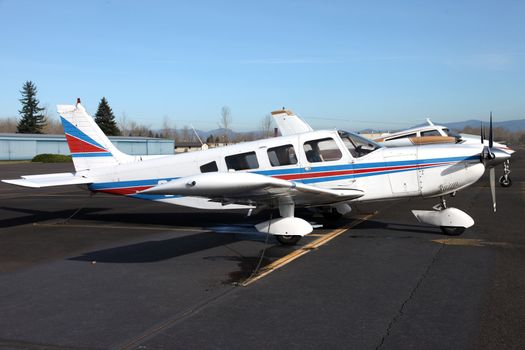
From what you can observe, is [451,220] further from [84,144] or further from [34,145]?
[34,145]

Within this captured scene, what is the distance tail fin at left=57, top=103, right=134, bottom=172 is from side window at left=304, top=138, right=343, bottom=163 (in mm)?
4954

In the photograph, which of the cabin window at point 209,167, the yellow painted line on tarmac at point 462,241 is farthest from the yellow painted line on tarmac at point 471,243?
the cabin window at point 209,167

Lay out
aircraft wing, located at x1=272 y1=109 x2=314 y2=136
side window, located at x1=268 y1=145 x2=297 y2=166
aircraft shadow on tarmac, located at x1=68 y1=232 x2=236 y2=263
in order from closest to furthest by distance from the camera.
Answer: aircraft shadow on tarmac, located at x1=68 y1=232 x2=236 y2=263
side window, located at x1=268 y1=145 x2=297 y2=166
aircraft wing, located at x1=272 y1=109 x2=314 y2=136

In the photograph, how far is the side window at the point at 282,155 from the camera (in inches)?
376

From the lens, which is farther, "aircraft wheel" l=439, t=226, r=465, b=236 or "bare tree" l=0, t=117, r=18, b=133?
"bare tree" l=0, t=117, r=18, b=133

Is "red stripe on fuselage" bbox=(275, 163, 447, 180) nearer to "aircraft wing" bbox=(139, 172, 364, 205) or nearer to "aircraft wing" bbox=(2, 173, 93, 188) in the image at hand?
"aircraft wing" bbox=(139, 172, 364, 205)

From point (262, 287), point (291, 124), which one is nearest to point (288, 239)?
point (262, 287)

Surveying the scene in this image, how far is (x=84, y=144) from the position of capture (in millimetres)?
11680

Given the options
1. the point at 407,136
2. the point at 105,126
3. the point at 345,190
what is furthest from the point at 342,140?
the point at 105,126

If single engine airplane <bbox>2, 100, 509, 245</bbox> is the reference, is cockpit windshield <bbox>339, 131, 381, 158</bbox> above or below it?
above

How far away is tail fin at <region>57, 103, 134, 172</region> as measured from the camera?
38.2ft

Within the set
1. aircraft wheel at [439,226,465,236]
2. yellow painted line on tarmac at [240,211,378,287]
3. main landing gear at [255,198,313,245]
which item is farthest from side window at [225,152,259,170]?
aircraft wheel at [439,226,465,236]

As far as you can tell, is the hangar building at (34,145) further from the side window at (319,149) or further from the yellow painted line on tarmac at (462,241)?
the yellow painted line on tarmac at (462,241)

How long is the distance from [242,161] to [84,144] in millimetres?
4553
